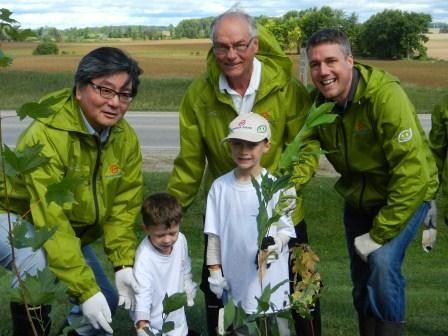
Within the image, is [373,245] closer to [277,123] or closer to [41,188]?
[277,123]

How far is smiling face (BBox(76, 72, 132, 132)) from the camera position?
363 cm

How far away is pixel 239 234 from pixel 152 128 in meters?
15.9

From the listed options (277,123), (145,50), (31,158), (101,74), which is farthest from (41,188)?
(145,50)

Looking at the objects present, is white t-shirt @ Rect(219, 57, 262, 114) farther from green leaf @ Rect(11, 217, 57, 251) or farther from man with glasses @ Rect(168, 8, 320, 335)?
green leaf @ Rect(11, 217, 57, 251)

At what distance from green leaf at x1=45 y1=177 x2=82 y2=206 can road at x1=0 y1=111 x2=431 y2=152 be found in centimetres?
1325

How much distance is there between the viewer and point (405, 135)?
12.5ft

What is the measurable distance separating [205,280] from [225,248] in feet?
1.88

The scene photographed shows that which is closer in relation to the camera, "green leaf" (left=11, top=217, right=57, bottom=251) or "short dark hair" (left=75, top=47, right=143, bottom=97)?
"green leaf" (left=11, top=217, right=57, bottom=251)

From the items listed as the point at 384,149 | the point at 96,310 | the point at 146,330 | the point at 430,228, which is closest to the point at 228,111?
the point at 384,149

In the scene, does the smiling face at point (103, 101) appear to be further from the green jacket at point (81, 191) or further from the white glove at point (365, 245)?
the white glove at point (365, 245)

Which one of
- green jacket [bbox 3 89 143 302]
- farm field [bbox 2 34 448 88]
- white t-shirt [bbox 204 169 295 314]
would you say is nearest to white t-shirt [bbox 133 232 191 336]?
green jacket [bbox 3 89 143 302]

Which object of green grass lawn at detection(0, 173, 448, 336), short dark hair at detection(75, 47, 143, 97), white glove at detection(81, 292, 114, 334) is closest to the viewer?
short dark hair at detection(75, 47, 143, 97)

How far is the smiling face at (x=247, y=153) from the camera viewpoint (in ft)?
12.7

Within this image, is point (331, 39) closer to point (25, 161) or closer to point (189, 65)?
point (25, 161)
